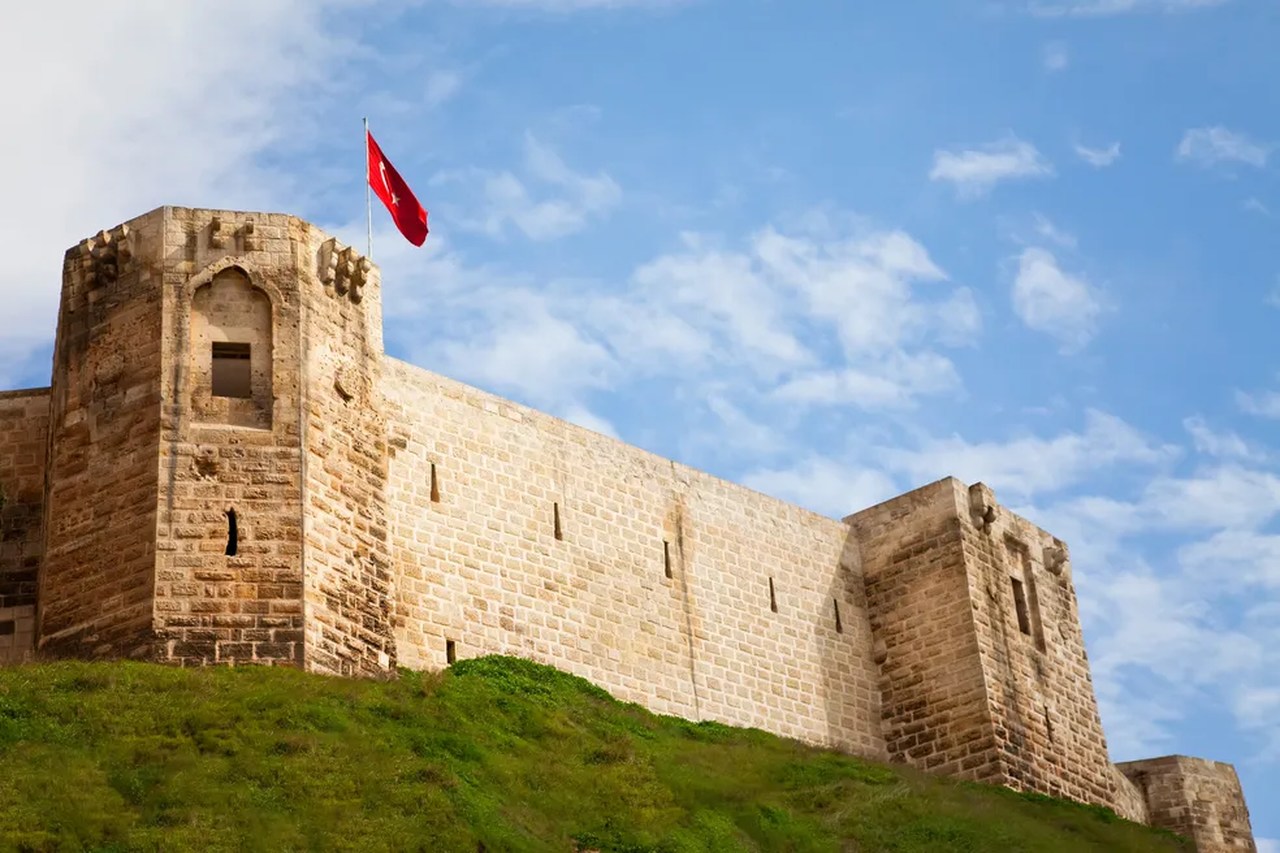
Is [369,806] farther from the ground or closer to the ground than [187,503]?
closer to the ground

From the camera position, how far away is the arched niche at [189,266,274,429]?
1009 inches

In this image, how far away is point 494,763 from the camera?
2358cm

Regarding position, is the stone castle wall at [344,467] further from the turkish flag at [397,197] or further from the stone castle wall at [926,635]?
the stone castle wall at [926,635]

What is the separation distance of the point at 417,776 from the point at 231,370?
6.34 meters

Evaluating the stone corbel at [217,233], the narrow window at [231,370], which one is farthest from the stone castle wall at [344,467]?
the stone corbel at [217,233]

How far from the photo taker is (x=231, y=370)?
26141 millimetres

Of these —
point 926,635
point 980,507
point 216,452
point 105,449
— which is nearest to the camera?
point 216,452

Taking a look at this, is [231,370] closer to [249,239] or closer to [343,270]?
[249,239]

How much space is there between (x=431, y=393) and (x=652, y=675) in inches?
198

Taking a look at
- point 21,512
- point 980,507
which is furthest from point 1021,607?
point 21,512

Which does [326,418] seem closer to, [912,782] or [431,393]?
[431,393]

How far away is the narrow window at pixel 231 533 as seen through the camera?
24.8 m

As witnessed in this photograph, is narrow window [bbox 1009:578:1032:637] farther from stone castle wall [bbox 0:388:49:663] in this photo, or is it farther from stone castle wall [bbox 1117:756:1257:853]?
stone castle wall [bbox 0:388:49:663]

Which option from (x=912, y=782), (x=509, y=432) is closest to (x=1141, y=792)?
(x=912, y=782)
